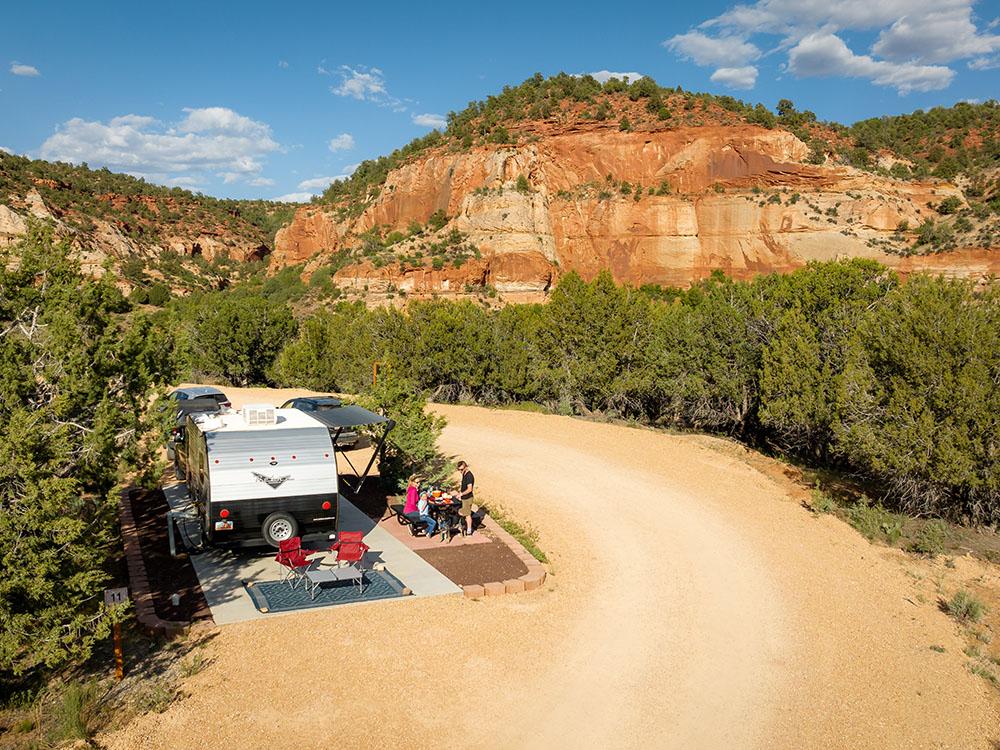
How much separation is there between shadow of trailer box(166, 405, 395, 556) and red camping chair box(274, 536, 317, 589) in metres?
0.35

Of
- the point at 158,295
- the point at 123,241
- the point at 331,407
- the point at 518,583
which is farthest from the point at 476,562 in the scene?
the point at 123,241

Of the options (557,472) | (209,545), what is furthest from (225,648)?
(557,472)

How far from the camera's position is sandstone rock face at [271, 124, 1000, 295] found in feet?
212

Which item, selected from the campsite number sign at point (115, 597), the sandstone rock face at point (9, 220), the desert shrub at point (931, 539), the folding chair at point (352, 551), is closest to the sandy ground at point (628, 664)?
the desert shrub at point (931, 539)

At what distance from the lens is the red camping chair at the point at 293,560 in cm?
884

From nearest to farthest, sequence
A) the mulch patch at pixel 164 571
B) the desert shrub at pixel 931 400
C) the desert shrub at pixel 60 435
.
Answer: the desert shrub at pixel 60 435, the mulch patch at pixel 164 571, the desert shrub at pixel 931 400

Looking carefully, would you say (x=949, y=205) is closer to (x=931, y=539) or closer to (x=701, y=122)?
(x=701, y=122)

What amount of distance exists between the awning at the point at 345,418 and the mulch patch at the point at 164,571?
2806 millimetres

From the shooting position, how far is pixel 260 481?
9.16 m

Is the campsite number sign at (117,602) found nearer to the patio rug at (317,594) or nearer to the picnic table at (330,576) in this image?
the patio rug at (317,594)

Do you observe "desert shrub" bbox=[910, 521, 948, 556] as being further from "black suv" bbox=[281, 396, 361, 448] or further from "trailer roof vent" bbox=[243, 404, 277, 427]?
"trailer roof vent" bbox=[243, 404, 277, 427]

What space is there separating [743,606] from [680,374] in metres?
13.8

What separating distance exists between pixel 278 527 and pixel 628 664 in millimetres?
4949

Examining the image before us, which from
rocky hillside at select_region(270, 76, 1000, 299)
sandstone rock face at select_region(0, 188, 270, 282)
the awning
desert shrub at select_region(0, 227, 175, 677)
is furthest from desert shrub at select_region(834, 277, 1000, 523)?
rocky hillside at select_region(270, 76, 1000, 299)
